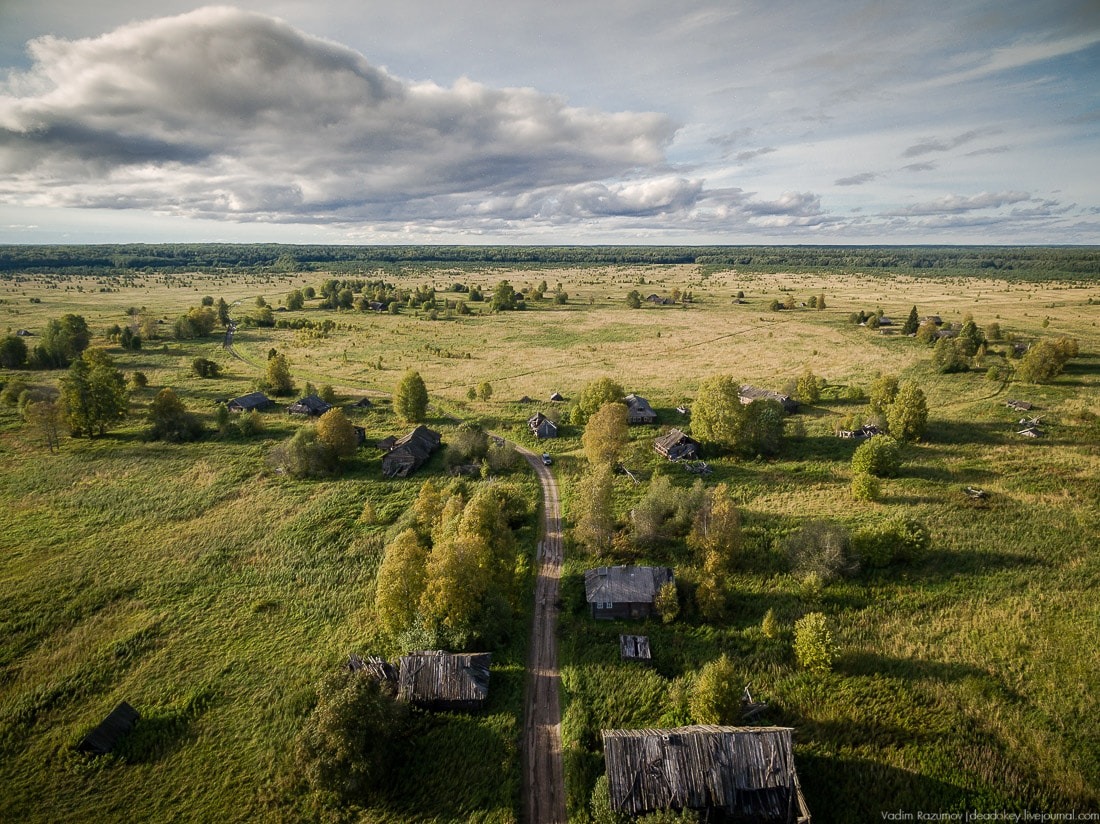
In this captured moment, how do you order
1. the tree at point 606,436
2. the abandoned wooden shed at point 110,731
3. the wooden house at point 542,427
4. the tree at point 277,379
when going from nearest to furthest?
1. the abandoned wooden shed at point 110,731
2. the tree at point 606,436
3. the wooden house at point 542,427
4. the tree at point 277,379

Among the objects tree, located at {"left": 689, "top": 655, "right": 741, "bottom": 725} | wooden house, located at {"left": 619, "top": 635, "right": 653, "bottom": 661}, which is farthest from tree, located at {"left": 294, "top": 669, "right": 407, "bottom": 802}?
tree, located at {"left": 689, "top": 655, "right": 741, "bottom": 725}

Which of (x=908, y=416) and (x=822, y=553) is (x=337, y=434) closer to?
(x=822, y=553)

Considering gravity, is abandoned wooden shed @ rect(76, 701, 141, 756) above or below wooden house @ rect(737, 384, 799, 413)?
below

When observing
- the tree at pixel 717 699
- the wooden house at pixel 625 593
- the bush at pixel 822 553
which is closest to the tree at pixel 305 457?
the wooden house at pixel 625 593

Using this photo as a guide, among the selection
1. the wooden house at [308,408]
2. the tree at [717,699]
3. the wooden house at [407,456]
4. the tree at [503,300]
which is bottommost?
the tree at [717,699]

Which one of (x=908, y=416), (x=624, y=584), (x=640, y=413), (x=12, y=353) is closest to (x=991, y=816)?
(x=624, y=584)

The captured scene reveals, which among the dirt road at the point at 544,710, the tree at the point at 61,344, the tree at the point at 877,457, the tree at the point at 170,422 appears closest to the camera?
the dirt road at the point at 544,710

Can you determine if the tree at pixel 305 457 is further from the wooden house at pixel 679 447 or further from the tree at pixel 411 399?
the wooden house at pixel 679 447

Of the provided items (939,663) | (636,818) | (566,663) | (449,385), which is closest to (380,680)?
(566,663)

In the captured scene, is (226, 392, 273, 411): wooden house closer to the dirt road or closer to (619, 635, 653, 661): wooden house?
the dirt road
